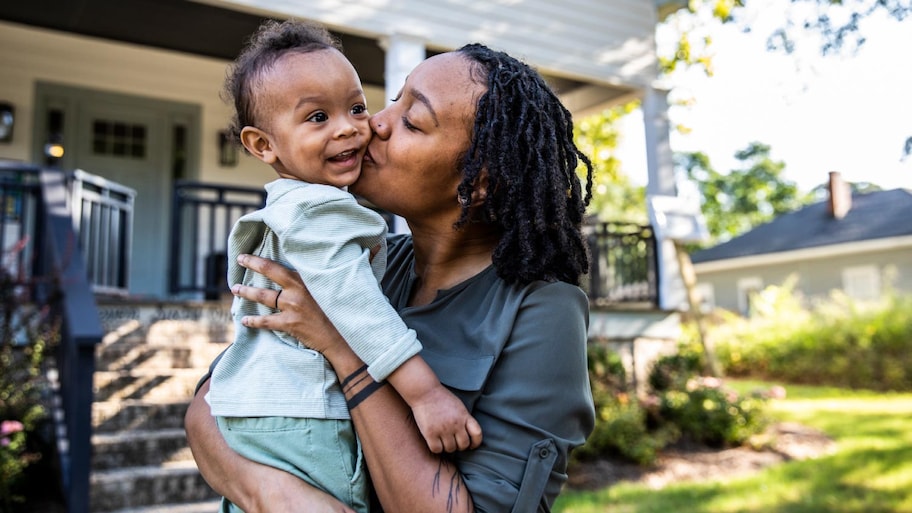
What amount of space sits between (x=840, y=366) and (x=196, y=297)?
1285 cm

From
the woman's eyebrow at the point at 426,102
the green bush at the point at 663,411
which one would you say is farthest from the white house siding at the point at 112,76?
the woman's eyebrow at the point at 426,102

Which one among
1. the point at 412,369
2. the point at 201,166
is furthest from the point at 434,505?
the point at 201,166

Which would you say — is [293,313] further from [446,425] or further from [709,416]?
[709,416]

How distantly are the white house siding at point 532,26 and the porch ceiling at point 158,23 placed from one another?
51cm

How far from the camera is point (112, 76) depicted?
28.9 feet

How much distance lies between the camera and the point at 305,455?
4.53 ft

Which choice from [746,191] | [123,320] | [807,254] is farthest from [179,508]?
[746,191]

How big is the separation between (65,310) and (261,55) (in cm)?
379

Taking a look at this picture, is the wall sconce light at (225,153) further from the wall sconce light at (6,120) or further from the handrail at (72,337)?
the handrail at (72,337)

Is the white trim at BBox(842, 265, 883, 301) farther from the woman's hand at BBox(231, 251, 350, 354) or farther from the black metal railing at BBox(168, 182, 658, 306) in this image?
the woman's hand at BBox(231, 251, 350, 354)

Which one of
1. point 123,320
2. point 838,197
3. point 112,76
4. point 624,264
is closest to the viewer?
point 123,320

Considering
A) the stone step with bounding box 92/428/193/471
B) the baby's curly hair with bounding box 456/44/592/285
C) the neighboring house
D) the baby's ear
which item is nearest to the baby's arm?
the baby's curly hair with bounding box 456/44/592/285

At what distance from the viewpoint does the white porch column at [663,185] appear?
9008 millimetres

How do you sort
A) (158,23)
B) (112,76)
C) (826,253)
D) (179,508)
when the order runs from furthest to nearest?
1. (826,253)
2. (112,76)
3. (158,23)
4. (179,508)
